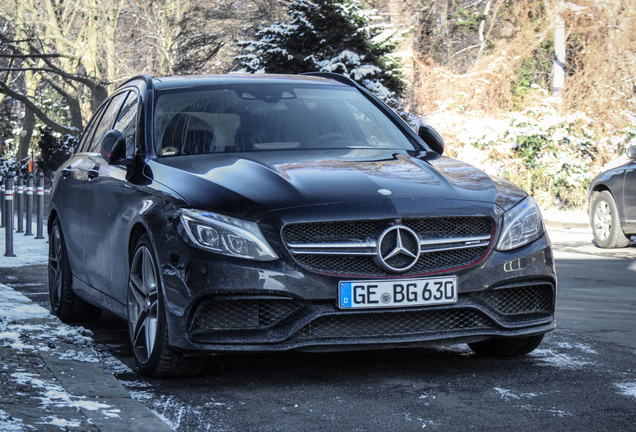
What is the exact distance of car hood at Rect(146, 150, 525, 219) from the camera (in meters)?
4.62

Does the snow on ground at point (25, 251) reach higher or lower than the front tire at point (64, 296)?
lower

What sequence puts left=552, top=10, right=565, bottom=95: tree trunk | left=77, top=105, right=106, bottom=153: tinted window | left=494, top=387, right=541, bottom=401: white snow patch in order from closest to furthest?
1. left=494, top=387, right=541, bottom=401: white snow patch
2. left=77, top=105, right=106, bottom=153: tinted window
3. left=552, top=10, right=565, bottom=95: tree trunk

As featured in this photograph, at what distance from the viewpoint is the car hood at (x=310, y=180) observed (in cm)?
462

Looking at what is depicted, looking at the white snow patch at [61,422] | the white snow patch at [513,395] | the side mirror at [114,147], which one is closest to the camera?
the white snow patch at [61,422]

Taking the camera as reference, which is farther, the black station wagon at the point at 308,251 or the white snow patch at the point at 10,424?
the black station wagon at the point at 308,251

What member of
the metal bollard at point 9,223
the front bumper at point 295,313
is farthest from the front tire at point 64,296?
the metal bollard at point 9,223

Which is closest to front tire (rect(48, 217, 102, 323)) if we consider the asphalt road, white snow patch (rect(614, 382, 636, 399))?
the asphalt road

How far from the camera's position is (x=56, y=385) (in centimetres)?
455

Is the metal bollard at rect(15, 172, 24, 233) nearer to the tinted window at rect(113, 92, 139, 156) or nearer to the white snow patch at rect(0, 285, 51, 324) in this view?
the white snow patch at rect(0, 285, 51, 324)

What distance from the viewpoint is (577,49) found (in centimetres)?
2280

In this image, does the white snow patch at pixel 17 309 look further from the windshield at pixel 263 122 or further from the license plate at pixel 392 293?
the license plate at pixel 392 293

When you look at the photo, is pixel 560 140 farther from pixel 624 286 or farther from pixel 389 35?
pixel 624 286

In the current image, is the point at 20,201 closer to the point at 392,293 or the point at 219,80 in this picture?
the point at 219,80

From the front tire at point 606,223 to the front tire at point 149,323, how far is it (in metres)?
8.45
